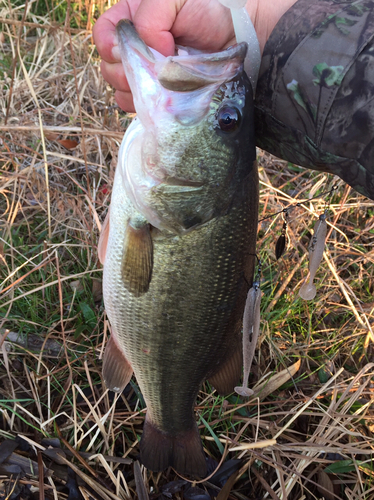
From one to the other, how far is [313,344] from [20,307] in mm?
2057

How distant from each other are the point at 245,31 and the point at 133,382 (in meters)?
2.08

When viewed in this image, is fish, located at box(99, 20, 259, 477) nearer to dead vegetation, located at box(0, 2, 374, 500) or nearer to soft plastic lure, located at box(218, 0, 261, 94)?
soft plastic lure, located at box(218, 0, 261, 94)

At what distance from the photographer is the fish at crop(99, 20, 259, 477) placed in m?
1.48

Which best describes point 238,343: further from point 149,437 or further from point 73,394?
point 73,394

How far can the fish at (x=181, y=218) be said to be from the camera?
1480mm

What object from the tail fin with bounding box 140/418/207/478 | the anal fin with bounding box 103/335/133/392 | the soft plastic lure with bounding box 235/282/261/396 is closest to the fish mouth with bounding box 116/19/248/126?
the soft plastic lure with bounding box 235/282/261/396

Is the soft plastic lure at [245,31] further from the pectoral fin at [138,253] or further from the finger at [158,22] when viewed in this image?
the pectoral fin at [138,253]

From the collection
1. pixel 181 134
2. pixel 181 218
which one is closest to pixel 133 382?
pixel 181 218

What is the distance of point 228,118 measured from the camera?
1.54 m

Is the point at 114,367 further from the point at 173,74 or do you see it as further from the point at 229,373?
the point at 173,74

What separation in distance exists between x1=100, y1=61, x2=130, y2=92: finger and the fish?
0.81 feet

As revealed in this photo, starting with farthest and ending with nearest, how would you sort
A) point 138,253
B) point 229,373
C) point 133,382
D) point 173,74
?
point 133,382 < point 229,373 < point 138,253 < point 173,74

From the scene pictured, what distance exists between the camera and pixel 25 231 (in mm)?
3107

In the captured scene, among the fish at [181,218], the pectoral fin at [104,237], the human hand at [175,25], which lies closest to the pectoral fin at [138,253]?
the fish at [181,218]
